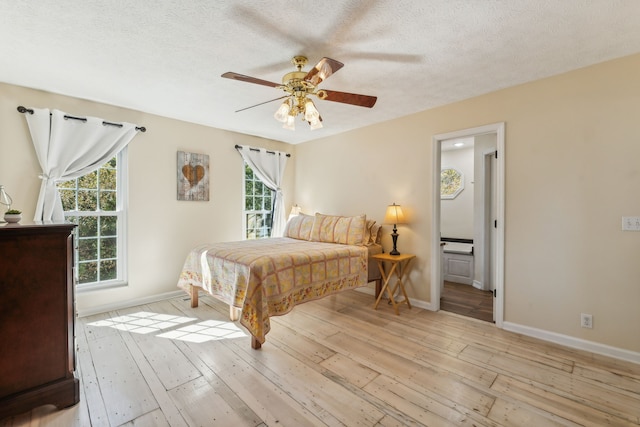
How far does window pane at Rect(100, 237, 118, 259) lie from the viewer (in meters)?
3.47

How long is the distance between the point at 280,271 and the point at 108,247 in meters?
2.36

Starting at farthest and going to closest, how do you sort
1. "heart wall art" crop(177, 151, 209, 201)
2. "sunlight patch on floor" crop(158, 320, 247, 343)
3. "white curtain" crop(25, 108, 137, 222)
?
"heart wall art" crop(177, 151, 209, 201) < "white curtain" crop(25, 108, 137, 222) < "sunlight patch on floor" crop(158, 320, 247, 343)

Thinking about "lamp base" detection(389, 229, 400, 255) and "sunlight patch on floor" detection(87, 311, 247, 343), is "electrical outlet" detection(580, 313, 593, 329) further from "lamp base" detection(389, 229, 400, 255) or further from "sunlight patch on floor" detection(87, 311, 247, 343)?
"sunlight patch on floor" detection(87, 311, 247, 343)

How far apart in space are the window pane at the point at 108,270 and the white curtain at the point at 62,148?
0.72 metres

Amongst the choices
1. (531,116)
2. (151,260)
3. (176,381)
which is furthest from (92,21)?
(531,116)

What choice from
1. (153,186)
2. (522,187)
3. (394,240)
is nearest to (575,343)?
(522,187)

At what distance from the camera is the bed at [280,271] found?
2545 mm

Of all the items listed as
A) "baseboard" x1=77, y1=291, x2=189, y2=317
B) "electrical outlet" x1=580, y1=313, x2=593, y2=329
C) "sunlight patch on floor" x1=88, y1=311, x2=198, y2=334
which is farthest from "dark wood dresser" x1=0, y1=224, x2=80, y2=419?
"electrical outlet" x1=580, y1=313, x2=593, y2=329

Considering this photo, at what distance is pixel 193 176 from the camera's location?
412 centimetres

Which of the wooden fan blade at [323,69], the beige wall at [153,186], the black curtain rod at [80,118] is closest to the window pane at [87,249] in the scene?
the beige wall at [153,186]

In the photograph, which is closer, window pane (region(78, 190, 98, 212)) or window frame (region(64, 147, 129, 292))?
window pane (region(78, 190, 98, 212))

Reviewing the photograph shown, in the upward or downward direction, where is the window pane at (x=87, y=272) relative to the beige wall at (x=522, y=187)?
downward

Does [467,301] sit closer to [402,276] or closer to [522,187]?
[402,276]

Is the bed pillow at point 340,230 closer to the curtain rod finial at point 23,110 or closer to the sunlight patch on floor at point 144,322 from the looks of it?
the sunlight patch on floor at point 144,322
